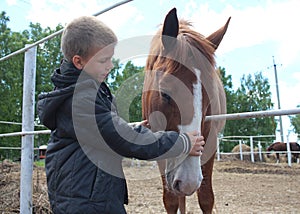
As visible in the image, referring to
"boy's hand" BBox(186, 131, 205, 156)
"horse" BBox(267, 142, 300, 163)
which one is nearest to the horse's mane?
"boy's hand" BBox(186, 131, 205, 156)

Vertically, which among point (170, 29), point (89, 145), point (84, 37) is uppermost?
point (170, 29)

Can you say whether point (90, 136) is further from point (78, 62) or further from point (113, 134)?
point (78, 62)

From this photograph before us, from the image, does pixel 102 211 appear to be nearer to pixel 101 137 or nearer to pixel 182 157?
pixel 101 137

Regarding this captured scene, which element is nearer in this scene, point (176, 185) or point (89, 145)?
point (89, 145)

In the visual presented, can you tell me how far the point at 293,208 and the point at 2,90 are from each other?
46.0ft

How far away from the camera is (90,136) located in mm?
1270

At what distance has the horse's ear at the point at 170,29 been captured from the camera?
1.65m

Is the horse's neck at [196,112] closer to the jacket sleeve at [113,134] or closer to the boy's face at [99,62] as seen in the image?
the jacket sleeve at [113,134]

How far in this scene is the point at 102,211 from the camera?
4.14 feet

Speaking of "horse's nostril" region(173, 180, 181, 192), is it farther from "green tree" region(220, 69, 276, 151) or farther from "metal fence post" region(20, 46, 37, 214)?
"green tree" region(220, 69, 276, 151)

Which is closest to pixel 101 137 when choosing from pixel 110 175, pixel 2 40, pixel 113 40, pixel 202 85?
pixel 110 175

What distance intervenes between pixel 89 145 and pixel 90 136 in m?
0.06

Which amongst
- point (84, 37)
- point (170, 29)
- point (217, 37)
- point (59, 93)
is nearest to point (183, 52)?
point (170, 29)

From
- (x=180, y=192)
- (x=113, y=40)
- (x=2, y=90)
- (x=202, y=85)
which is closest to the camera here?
(x=113, y=40)
